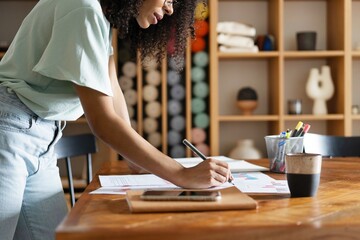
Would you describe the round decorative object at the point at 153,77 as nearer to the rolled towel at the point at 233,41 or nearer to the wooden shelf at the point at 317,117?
the rolled towel at the point at 233,41

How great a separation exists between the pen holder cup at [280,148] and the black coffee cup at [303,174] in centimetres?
47

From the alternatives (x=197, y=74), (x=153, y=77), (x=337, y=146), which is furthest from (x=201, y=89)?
(x=337, y=146)

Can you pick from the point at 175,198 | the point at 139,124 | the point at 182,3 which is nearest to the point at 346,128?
the point at 139,124

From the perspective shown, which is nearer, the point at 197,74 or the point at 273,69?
the point at 197,74

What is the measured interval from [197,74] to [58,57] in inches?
97.5

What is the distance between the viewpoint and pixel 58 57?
52.0 inches

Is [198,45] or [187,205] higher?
[198,45]

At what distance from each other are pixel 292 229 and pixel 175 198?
0.26 metres

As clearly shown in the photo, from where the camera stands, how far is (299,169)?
1.27 meters

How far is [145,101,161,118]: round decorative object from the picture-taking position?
12.4ft

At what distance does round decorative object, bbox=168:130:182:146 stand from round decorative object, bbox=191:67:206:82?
1.21 feet

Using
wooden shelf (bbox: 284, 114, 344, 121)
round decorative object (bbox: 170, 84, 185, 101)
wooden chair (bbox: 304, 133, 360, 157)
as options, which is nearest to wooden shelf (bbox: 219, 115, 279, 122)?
wooden shelf (bbox: 284, 114, 344, 121)

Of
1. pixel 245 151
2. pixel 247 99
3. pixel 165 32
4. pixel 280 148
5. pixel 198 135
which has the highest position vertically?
pixel 165 32

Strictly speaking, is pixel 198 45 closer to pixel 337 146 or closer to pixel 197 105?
pixel 197 105
